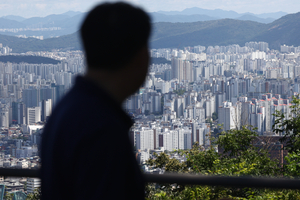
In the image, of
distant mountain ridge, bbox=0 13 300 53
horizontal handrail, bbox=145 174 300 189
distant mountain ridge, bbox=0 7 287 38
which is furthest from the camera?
distant mountain ridge, bbox=0 13 300 53

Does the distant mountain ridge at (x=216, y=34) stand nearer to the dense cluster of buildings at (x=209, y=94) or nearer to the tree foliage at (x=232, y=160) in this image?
the dense cluster of buildings at (x=209, y=94)

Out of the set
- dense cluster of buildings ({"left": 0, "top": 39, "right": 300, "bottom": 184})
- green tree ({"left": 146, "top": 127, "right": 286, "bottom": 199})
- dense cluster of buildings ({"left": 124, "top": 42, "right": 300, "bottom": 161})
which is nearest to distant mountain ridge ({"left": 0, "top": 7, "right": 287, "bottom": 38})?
dense cluster of buildings ({"left": 0, "top": 39, "right": 300, "bottom": 184})

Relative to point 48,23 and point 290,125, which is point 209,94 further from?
point 290,125

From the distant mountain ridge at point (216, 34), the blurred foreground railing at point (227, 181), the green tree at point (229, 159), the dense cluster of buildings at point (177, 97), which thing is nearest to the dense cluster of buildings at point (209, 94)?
the dense cluster of buildings at point (177, 97)

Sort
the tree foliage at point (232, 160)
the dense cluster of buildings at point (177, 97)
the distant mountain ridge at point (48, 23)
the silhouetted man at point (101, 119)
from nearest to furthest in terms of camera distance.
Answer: the silhouetted man at point (101, 119)
the tree foliage at point (232, 160)
the dense cluster of buildings at point (177, 97)
the distant mountain ridge at point (48, 23)

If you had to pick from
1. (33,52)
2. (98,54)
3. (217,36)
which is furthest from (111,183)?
(217,36)

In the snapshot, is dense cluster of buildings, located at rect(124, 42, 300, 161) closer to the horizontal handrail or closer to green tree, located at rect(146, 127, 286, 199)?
the horizontal handrail
